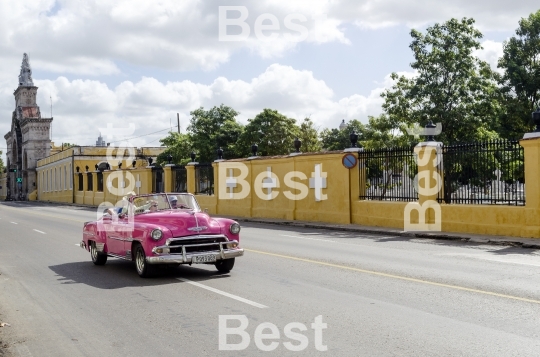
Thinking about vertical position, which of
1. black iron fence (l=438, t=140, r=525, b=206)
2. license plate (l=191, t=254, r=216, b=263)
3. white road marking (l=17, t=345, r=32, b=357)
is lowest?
white road marking (l=17, t=345, r=32, b=357)

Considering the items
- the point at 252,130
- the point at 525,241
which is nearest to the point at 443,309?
the point at 525,241

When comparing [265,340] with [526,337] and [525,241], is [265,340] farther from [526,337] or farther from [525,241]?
[525,241]

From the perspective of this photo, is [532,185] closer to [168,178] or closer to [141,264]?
[141,264]

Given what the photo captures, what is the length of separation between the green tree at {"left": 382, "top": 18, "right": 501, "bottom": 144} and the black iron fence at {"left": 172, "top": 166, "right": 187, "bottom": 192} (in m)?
13.8

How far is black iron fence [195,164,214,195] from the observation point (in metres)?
34.2

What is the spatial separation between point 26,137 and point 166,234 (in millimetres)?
105451

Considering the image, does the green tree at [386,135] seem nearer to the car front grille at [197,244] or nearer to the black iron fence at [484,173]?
the black iron fence at [484,173]

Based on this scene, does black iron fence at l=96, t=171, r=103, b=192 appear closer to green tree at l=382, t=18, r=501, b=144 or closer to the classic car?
green tree at l=382, t=18, r=501, b=144

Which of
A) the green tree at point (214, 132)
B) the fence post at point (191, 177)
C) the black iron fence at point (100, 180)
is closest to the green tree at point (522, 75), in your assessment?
the fence post at point (191, 177)

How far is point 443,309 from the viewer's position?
807 centimetres

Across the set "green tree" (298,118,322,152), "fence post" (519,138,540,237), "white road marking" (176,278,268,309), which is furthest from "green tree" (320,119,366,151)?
"white road marking" (176,278,268,309)

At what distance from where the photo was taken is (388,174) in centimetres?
2211

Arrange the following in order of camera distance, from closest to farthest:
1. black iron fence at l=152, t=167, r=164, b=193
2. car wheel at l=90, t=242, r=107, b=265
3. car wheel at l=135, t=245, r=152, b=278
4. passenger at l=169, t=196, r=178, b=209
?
car wheel at l=135, t=245, r=152, b=278 → passenger at l=169, t=196, r=178, b=209 → car wheel at l=90, t=242, r=107, b=265 → black iron fence at l=152, t=167, r=164, b=193

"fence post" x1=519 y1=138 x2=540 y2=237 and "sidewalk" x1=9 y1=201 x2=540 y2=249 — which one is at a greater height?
"fence post" x1=519 y1=138 x2=540 y2=237
